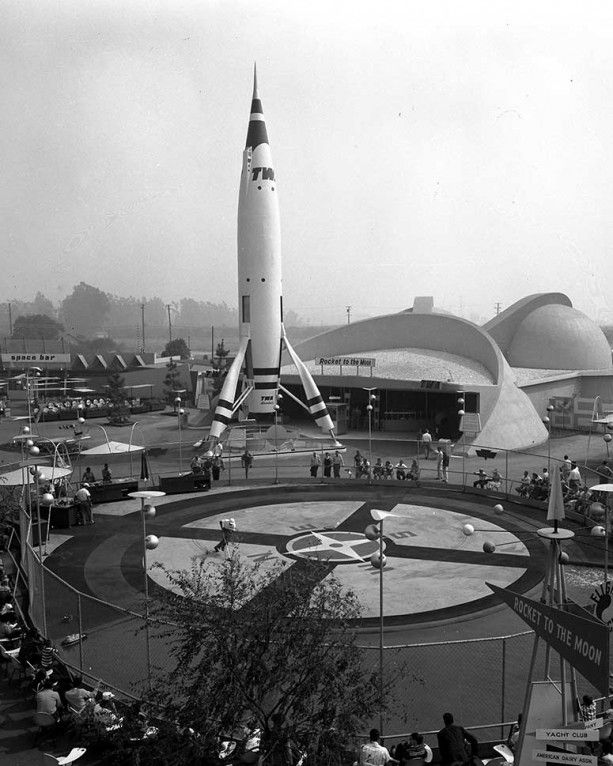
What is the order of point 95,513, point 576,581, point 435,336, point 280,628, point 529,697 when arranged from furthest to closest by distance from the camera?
point 435,336, point 95,513, point 576,581, point 280,628, point 529,697

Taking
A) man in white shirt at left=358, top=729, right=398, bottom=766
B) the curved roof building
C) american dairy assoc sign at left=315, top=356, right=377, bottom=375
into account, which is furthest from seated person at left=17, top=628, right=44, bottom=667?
american dairy assoc sign at left=315, top=356, right=377, bottom=375

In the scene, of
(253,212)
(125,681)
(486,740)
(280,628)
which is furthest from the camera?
(253,212)

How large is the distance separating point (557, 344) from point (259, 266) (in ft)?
120

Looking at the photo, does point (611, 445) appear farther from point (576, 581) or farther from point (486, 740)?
point (486, 740)

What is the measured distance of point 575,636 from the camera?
26.8 feet

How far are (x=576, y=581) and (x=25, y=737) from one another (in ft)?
48.6

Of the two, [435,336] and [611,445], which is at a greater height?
[435,336]

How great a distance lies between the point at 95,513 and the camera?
29312mm

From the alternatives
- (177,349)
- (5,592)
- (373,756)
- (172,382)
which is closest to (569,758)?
(373,756)

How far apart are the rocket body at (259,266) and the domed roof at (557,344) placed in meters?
32.9

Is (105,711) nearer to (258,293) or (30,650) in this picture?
(30,650)

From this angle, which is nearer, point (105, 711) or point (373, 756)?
point (373, 756)

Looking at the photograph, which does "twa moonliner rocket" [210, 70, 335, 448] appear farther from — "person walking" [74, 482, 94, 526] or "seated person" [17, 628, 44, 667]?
"seated person" [17, 628, 44, 667]

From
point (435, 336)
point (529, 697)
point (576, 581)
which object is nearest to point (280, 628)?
point (529, 697)
